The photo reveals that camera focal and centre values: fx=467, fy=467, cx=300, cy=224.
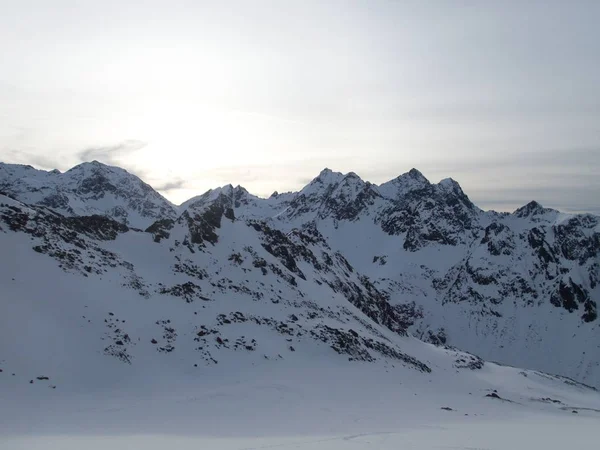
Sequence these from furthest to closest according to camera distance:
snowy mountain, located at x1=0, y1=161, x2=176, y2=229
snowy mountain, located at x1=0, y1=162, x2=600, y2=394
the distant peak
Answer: the distant peak, snowy mountain, located at x1=0, y1=161, x2=176, y2=229, snowy mountain, located at x1=0, y1=162, x2=600, y2=394

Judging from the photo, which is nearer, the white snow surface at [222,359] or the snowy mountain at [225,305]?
the white snow surface at [222,359]

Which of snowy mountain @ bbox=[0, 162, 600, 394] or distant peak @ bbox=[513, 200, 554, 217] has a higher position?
distant peak @ bbox=[513, 200, 554, 217]

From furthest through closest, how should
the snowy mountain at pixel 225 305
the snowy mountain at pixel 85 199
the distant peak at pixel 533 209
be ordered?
1. the distant peak at pixel 533 209
2. the snowy mountain at pixel 85 199
3. the snowy mountain at pixel 225 305

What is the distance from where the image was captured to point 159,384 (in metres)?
35.5

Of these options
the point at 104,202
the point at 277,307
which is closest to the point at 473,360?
the point at 277,307

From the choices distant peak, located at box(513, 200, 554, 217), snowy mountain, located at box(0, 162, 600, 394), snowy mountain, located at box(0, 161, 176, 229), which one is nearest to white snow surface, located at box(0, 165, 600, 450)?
snowy mountain, located at box(0, 162, 600, 394)

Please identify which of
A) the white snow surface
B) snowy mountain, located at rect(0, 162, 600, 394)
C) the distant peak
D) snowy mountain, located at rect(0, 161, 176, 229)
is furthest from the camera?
the distant peak

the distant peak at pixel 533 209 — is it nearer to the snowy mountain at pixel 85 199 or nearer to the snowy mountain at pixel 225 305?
the snowy mountain at pixel 225 305

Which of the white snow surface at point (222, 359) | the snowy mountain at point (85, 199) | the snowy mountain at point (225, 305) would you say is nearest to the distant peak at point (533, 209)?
the snowy mountain at point (225, 305)

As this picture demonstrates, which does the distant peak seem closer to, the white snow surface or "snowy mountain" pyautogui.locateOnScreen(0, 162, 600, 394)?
"snowy mountain" pyautogui.locateOnScreen(0, 162, 600, 394)

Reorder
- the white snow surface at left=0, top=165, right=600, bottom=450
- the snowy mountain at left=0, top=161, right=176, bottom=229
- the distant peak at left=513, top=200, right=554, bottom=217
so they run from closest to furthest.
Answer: the white snow surface at left=0, top=165, right=600, bottom=450, the snowy mountain at left=0, top=161, right=176, bottom=229, the distant peak at left=513, top=200, right=554, bottom=217

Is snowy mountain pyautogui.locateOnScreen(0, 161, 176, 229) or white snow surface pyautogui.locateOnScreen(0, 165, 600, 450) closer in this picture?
white snow surface pyautogui.locateOnScreen(0, 165, 600, 450)

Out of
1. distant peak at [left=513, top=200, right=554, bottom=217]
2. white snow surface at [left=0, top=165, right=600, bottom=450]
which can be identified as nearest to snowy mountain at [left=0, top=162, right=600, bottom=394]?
white snow surface at [left=0, top=165, right=600, bottom=450]

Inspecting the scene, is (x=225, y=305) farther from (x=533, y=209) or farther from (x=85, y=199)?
(x=533, y=209)
